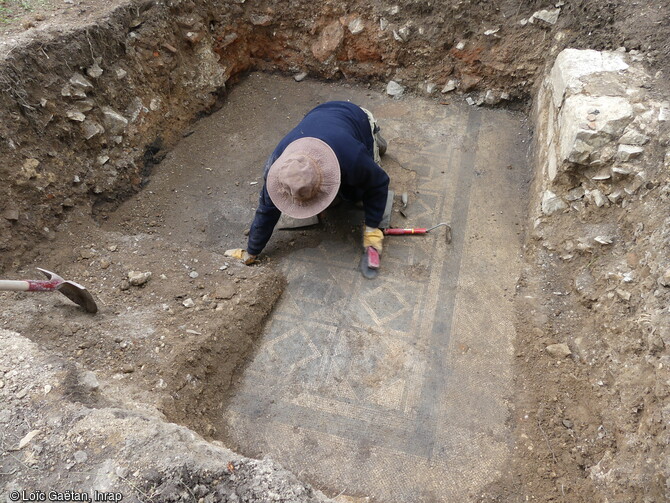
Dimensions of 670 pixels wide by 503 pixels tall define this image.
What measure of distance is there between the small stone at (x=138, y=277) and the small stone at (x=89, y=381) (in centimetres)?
85

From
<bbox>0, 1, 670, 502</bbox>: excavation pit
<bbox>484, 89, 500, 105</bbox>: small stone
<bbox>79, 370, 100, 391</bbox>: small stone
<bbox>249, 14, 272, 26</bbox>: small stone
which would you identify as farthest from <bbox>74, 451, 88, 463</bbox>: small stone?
<bbox>484, 89, 500, 105</bbox>: small stone

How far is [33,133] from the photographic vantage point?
11.4 ft

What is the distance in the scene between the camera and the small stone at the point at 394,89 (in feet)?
17.4

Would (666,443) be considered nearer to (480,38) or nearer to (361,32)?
(480,38)

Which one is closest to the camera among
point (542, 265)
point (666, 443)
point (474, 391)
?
point (666, 443)

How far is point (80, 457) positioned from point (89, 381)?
0.49m

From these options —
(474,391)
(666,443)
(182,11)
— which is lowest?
(474,391)

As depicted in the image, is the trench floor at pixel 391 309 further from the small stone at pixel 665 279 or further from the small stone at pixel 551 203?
the small stone at pixel 665 279

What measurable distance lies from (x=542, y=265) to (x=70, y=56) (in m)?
4.22

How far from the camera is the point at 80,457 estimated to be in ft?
6.88

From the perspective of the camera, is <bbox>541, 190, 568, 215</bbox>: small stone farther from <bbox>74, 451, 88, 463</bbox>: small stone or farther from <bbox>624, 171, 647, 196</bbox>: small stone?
<bbox>74, 451, 88, 463</bbox>: small stone

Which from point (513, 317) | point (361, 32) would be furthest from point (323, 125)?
point (361, 32)

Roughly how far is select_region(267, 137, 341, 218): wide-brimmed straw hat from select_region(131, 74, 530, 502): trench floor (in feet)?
2.48

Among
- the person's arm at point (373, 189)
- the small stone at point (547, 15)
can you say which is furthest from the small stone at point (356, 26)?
the person's arm at point (373, 189)
